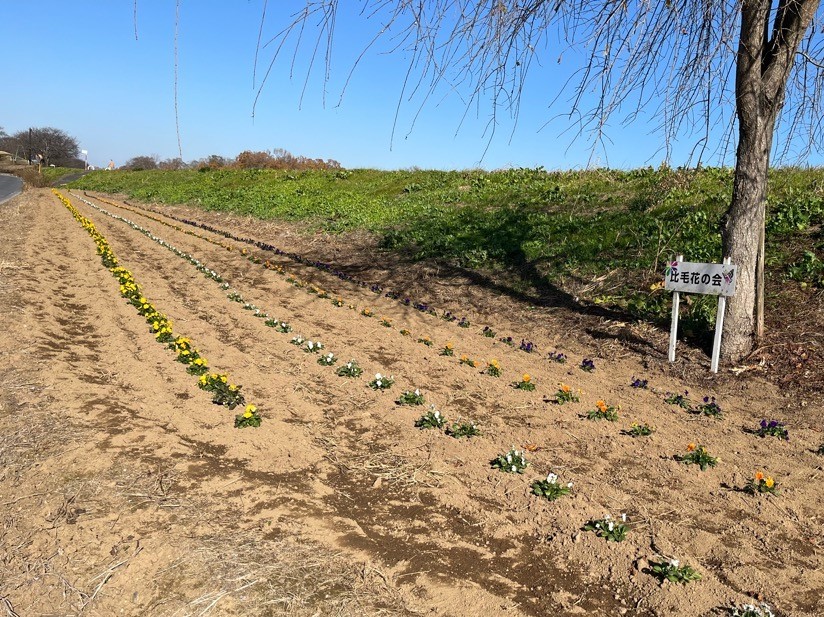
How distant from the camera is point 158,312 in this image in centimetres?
736

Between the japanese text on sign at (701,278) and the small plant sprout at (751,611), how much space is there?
421 centimetres

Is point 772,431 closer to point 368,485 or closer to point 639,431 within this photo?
point 639,431

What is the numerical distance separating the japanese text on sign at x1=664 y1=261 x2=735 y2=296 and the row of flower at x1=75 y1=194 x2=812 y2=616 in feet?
4.14

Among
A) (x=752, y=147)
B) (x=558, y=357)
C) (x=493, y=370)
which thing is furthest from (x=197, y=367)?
(x=752, y=147)

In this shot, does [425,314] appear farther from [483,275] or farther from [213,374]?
[213,374]

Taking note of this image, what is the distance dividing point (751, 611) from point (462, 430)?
219 cm

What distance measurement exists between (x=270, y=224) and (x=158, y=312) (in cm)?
1111

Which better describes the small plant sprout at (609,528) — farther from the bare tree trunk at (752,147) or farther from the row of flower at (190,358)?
the bare tree trunk at (752,147)

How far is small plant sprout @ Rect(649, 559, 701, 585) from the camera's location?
2.64m

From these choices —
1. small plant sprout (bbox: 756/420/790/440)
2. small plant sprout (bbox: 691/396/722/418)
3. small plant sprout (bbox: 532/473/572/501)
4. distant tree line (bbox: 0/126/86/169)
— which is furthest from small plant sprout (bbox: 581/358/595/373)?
distant tree line (bbox: 0/126/86/169)

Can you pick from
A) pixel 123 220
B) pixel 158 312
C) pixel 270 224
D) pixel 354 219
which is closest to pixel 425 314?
pixel 158 312

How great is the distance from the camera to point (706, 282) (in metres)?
6.15

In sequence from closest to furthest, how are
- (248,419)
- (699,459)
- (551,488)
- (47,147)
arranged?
(551,488) < (699,459) < (248,419) < (47,147)

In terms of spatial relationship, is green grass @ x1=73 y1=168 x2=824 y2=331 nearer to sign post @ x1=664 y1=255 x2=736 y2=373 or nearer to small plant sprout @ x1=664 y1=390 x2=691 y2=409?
sign post @ x1=664 y1=255 x2=736 y2=373
